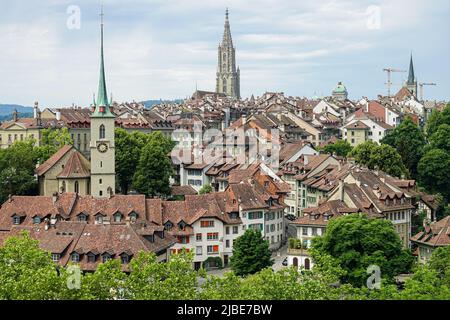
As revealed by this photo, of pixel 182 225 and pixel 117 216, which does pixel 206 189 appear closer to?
pixel 182 225

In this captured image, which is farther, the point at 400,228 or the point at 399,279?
the point at 400,228

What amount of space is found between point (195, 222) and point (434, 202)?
23013 millimetres

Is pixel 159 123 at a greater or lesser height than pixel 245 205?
greater

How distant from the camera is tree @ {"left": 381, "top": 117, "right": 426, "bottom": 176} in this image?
92.9m

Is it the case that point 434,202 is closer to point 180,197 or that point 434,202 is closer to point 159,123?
point 180,197

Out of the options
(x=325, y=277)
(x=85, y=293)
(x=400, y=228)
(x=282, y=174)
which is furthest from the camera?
(x=282, y=174)

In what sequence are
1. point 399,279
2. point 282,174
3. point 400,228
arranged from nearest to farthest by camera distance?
point 399,279 → point 400,228 → point 282,174

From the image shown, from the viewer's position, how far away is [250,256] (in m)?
57.8

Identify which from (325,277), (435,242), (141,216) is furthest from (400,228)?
(325,277)

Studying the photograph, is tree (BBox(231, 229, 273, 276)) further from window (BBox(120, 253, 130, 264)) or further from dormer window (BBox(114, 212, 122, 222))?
dormer window (BBox(114, 212, 122, 222))

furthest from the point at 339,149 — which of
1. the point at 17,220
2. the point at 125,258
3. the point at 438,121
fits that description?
the point at 125,258

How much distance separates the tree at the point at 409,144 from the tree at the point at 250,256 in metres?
37.0

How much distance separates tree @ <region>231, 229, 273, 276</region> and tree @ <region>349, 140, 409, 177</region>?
26466 mm

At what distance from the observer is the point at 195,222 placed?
211 ft
